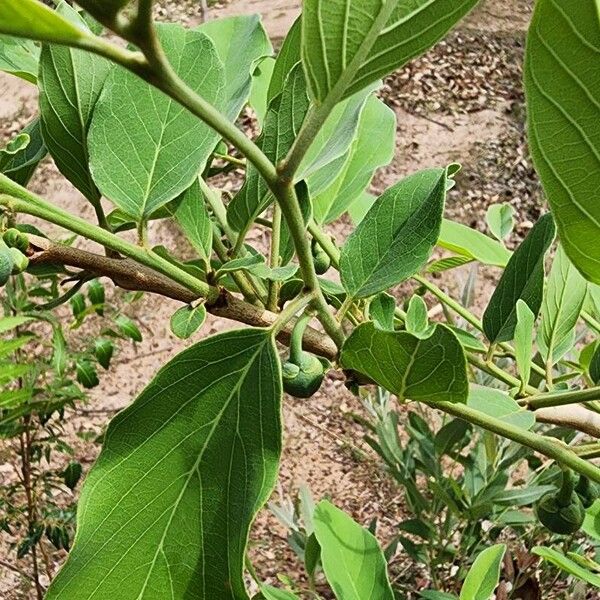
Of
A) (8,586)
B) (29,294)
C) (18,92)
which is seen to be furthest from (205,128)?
(18,92)

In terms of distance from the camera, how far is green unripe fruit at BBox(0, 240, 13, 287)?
46 cm

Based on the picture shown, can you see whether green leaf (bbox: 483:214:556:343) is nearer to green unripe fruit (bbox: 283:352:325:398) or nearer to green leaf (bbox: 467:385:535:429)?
green leaf (bbox: 467:385:535:429)

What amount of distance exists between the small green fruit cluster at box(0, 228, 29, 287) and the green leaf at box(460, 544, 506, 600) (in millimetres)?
549

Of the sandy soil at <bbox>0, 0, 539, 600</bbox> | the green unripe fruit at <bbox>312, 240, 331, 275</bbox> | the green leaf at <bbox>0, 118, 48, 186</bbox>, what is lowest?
the sandy soil at <bbox>0, 0, 539, 600</bbox>

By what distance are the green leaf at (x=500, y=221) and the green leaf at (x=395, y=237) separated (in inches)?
18.6

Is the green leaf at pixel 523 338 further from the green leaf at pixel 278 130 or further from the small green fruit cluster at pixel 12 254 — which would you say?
the small green fruit cluster at pixel 12 254

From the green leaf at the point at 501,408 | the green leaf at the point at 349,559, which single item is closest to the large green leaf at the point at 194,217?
the green leaf at the point at 501,408

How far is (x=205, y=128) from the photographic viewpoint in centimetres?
58

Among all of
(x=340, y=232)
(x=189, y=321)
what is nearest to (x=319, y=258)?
(x=189, y=321)

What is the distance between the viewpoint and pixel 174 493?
1.63 ft

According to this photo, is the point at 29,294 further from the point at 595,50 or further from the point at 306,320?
the point at 595,50

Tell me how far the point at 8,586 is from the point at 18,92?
228 centimetres

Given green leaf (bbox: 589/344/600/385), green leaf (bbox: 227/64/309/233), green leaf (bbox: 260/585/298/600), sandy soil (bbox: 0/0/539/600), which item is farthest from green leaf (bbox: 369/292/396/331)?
sandy soil (bbox: 0/0/539/600)

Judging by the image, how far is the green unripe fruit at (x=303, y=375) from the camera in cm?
51
